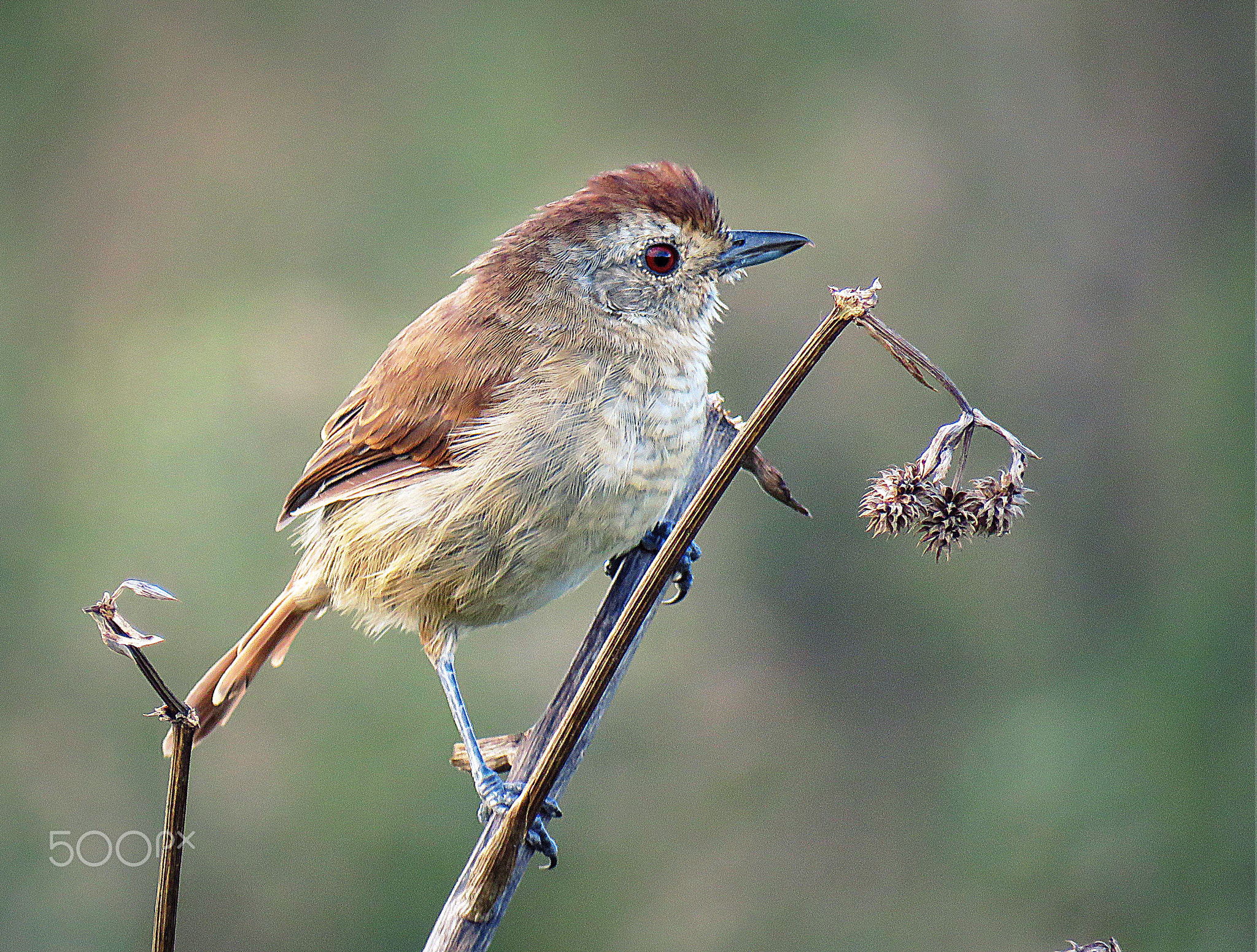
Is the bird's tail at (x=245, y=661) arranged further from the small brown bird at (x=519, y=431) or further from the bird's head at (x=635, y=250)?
the bird's head at (x=635, y=250)

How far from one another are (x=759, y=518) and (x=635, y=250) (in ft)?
5.97

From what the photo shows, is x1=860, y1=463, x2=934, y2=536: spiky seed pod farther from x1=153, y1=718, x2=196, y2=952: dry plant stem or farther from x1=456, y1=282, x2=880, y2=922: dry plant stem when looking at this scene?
x1=153, y1=718, x2=196, y2=952: dry plant stem

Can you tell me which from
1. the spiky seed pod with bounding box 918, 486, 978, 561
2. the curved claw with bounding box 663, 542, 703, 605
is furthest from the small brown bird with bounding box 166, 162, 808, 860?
the spiky seed pod with bounding box 918, 486, 978, 561

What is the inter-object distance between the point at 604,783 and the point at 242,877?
1.23 meters

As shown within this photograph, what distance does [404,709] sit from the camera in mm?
3881

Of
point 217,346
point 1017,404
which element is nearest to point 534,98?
point 217,346

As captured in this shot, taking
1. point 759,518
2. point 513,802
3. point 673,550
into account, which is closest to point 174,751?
point 673,550

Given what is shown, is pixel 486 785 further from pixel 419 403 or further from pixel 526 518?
pixel 419 403

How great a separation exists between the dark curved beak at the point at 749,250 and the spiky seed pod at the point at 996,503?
1.34 meters

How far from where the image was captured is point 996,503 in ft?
5.63

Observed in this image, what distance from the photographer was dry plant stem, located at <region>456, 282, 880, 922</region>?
1.55 m

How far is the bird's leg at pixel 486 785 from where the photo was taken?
2.24m

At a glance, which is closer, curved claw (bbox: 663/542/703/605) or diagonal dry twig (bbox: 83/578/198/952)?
diagonal dry twig (bbox: 83/578/198/952)

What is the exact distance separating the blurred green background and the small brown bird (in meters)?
1.13
